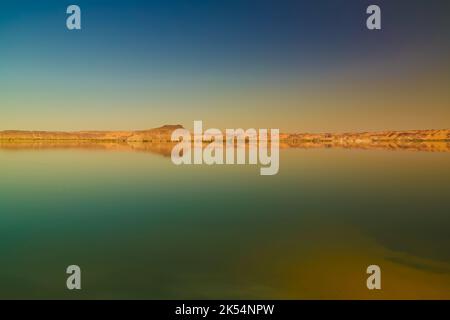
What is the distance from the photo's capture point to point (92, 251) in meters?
11.2

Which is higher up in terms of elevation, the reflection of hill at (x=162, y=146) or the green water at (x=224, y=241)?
Answer: the reflection of hill at (x=162, y=146)

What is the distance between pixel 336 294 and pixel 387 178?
1913 centimetres

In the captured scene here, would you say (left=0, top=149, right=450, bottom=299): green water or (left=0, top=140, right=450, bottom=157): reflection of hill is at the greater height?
(left=0, top=140, right=450, bottom=157): reflection of hill

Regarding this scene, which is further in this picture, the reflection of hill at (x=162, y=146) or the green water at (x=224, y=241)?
the reflection of hill at (x=162, y=146)

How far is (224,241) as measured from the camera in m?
12.2

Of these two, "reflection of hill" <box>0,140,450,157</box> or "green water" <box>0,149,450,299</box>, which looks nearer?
"green water" <box>0,149,450,299</box>

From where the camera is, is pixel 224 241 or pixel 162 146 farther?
pixel 162 146

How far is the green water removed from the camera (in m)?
8.95

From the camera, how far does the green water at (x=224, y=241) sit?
8953 mm

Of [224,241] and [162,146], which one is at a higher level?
[162,146]
